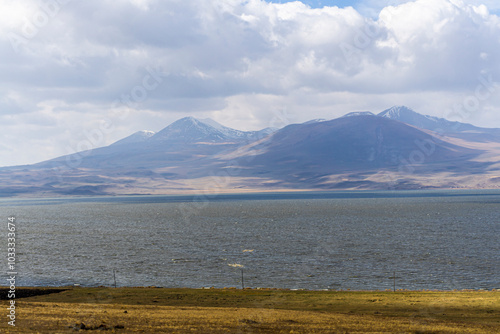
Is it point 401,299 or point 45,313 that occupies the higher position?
point 45,313

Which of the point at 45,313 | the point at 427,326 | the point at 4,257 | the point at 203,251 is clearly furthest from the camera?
the point at 203,251

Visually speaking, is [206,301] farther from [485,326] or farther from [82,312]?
[485,326]

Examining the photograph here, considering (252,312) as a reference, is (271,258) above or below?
below

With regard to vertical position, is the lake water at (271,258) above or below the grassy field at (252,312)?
below

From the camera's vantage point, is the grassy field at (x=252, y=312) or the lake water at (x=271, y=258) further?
the lake water at (x=271, y=258)

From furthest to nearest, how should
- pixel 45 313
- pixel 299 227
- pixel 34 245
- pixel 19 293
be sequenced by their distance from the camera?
pixel 299 227, pixel 34 245, pixel 19 293, pixel 45 313

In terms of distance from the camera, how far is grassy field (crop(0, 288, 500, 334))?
25.6 meters

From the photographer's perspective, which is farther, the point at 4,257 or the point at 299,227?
the point at 299,227

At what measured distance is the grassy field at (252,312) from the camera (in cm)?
2559

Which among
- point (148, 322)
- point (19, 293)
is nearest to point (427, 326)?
point (148, 322)

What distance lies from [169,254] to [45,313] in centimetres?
4830

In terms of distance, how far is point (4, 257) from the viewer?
7444 cm

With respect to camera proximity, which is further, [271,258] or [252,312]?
[271,258]

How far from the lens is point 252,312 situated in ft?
102
